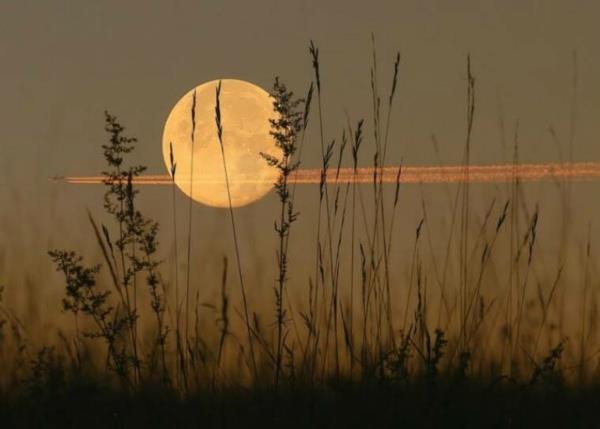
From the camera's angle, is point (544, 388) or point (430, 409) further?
point (544, 388)

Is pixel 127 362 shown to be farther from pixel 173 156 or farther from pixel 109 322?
pixel 173 156

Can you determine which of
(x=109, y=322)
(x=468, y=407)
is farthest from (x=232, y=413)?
(x=468, y=407)

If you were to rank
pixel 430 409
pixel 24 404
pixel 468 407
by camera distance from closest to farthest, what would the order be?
1. pixel 430 409
2. pixel 468 407
3. pixel 24 404

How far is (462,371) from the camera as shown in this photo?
3.36 meters

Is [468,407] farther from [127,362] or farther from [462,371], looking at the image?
[127,362]

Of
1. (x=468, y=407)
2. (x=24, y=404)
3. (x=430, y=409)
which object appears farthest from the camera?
(x=24, y=404)

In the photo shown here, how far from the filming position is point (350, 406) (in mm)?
3365

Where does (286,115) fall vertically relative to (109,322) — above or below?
above

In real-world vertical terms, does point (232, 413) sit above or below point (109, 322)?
below

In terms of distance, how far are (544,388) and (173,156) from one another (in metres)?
1.57

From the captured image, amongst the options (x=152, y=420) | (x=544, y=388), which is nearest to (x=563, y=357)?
(x=544, y=388)

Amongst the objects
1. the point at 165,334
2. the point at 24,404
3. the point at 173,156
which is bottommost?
the point at 24,404

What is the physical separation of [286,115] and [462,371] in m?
1.07

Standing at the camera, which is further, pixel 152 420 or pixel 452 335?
pixel 452 335
